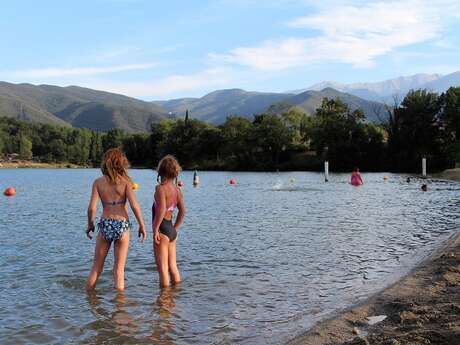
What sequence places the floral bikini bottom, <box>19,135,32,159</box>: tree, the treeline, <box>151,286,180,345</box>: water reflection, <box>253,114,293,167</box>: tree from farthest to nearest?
<box>19,135,32,159</box>: tree
<box>253,114,293,167</box>: tree
the treeline
the floral bikini bottom
<box>151,286,180,345</box>: water reflection

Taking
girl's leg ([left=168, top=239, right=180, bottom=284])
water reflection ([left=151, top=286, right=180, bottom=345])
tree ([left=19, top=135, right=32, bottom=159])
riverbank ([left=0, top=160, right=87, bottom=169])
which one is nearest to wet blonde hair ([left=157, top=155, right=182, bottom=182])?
girl's leg ([left=168, top=239, right=180, bottom=284])

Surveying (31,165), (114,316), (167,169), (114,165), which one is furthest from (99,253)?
(31,165)

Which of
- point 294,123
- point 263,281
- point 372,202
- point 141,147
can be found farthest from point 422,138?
point 141,147

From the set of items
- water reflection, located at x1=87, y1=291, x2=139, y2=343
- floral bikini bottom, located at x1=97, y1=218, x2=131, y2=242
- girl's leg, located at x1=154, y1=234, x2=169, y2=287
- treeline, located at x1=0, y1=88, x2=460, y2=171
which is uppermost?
treeline, located at x1=0, y1=88, x2=460, y2=171

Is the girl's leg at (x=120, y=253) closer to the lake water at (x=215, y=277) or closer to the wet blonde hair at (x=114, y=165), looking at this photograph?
the lake water at (x=215, y=277)

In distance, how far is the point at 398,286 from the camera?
31.2 ft

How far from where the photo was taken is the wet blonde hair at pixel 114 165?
8500 mm

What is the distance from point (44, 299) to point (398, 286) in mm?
6884

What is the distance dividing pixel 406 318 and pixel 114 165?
5356mm

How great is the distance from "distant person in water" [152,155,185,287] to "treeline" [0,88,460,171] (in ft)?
242

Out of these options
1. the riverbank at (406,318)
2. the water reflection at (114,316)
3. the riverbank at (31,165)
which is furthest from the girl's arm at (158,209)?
the riverbank at (31,165)

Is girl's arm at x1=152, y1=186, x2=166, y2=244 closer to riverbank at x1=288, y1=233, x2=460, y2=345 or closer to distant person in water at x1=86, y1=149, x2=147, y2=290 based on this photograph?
distant person in water at x1=86, y1=149, x2=147, y2=290

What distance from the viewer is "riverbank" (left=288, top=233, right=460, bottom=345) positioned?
19.4ft

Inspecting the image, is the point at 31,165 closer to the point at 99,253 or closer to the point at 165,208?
the point at 99,253
